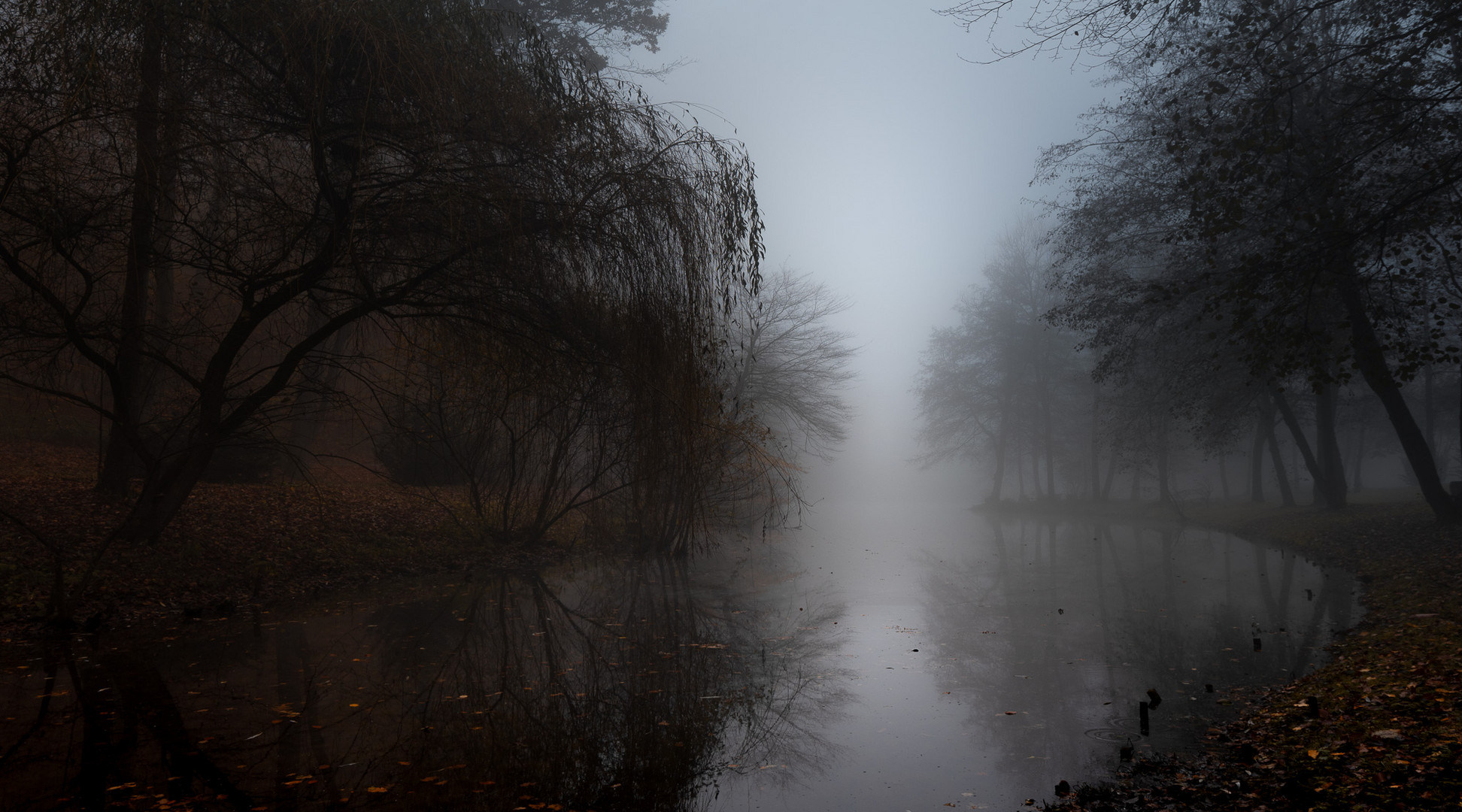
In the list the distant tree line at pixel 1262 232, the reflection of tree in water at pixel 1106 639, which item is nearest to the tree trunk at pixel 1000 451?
the distant tree line at pixel 1262 232

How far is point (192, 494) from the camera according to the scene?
11523 millimetres

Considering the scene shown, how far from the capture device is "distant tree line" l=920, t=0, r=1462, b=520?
7.30 metres

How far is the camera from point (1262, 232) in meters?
7.99

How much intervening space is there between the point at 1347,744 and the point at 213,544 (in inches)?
410

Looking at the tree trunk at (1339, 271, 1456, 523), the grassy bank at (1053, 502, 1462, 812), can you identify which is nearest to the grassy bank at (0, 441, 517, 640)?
the grassy bank at (1053, 502, 1462, 812)

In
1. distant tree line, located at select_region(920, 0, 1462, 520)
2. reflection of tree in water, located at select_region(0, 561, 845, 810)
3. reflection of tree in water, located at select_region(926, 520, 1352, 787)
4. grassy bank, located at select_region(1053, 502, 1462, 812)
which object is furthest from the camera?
distant tree line, located at select_region(920, 0, 1462, 520)

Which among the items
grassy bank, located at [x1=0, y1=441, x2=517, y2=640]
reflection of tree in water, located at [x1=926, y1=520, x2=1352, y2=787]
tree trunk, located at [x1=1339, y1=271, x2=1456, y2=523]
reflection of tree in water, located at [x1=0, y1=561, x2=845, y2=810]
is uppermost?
tree trunk, located at [x1=1339, y1=271, x2=1456, y2=523]

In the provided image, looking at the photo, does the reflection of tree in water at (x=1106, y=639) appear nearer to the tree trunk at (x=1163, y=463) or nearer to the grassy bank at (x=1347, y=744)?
the grassy bank at (x=1347, y=744)

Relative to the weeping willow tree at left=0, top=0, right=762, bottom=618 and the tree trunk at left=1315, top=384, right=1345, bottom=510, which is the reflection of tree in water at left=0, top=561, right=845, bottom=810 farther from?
the tree trunk at left=1315, top=384, right=1345, bottom=510

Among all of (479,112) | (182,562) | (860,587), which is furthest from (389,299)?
(860,587)

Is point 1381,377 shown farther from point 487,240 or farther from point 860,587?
point 487,240

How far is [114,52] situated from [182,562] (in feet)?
16.5

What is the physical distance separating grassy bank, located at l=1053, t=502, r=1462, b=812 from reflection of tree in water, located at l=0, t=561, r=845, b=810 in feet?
5.91

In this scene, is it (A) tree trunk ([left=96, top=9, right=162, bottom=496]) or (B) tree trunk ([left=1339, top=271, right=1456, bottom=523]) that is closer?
(A) tree trunk ([left=96, top=9, right=162, bottom=496])
